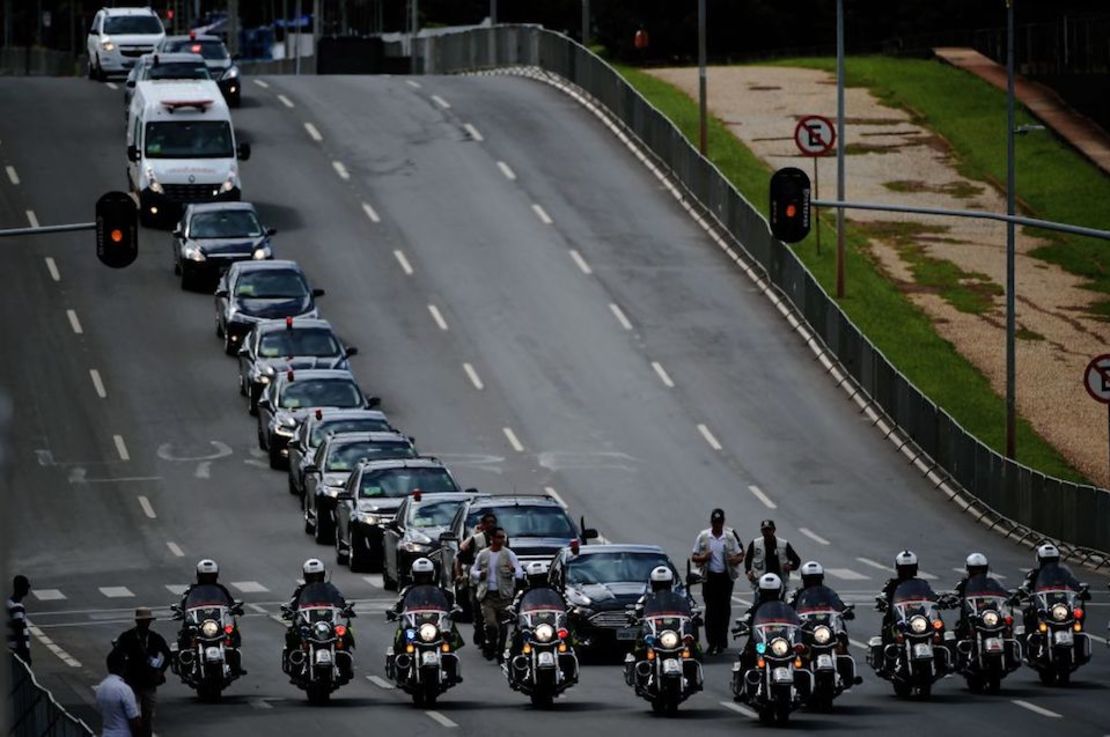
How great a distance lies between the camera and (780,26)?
388 feet

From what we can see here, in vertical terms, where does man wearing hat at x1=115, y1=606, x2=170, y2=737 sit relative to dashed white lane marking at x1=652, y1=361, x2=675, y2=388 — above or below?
above

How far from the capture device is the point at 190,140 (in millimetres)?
60812

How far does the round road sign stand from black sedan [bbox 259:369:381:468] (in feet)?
43.7

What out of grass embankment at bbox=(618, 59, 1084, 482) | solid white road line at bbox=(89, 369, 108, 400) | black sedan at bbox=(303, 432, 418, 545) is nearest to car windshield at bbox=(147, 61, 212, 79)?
grass embankment at bbox=(618, 59, 1084, 482)

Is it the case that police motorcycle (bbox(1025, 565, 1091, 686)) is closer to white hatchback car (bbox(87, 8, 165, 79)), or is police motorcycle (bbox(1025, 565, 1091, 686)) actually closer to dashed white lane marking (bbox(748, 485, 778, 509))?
dashed white lane marking (bbox(748, 485, 778, 509))

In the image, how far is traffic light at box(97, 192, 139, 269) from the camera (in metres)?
37.7

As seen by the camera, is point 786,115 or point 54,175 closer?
point 54,175

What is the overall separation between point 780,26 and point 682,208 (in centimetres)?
5515

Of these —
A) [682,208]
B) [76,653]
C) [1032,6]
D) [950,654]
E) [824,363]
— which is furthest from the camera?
[1032,6]

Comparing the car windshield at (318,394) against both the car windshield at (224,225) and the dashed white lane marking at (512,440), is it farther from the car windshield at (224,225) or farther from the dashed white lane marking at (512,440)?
the car windshield at (224,225)

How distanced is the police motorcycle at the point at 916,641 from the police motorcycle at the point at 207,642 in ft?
21.6

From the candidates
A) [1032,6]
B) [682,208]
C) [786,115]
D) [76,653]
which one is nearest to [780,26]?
[1032,6]

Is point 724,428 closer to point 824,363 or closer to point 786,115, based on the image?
point 824,363

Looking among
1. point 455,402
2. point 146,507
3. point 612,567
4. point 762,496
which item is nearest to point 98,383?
point 455,402
